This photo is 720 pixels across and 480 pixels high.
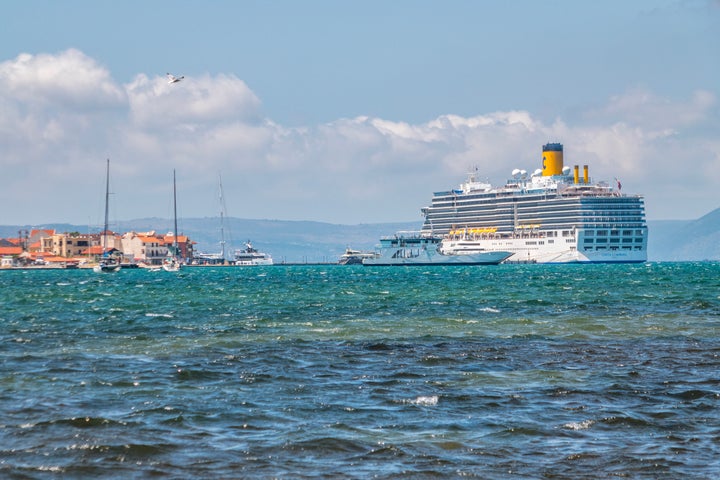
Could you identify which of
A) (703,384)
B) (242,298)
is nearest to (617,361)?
(703,384)

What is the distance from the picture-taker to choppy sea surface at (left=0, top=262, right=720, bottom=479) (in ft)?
50.3

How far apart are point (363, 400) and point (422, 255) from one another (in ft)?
569

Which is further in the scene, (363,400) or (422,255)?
(422,255)

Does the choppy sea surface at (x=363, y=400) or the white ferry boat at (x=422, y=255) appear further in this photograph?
the white ferry boat at (x=422, y=255)

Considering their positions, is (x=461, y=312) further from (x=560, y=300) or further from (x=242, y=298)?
(x=242, y=298)

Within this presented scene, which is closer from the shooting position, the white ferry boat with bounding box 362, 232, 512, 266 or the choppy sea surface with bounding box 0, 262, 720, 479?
the choppy sea surface with bounding box 0, 262, 720, 479

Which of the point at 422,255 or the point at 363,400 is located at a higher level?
the point at 422,255

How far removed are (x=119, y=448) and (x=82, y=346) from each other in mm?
17637

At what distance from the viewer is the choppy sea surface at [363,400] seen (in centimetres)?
1532

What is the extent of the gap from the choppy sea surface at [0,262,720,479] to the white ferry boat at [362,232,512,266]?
151044 millimetres

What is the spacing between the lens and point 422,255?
19375 cm

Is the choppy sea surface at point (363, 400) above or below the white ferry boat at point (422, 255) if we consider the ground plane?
below

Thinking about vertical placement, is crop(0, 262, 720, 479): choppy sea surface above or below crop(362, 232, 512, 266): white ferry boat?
below

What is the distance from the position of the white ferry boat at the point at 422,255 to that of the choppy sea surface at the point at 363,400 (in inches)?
5947
